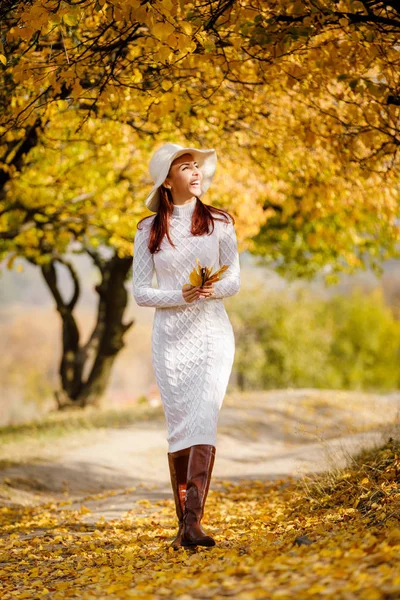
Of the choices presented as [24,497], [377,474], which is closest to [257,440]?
[24,497]

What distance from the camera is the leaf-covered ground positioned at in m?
3.08

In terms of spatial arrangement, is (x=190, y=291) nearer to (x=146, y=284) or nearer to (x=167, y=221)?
(x=146, y=284)

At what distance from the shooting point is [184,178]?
15.5 feet

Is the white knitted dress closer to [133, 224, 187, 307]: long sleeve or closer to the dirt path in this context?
[133, 224, 187, 307]: long sleeve

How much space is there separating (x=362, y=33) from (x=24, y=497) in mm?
5385

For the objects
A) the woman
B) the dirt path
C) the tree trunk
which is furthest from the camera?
the tree trunk

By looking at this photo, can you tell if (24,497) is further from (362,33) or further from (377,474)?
(362,33)

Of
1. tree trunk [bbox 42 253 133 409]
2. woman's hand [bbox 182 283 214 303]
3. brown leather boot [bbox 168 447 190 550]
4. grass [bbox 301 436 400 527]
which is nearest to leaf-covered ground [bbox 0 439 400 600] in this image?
grass [bbox 301 436 400 527]

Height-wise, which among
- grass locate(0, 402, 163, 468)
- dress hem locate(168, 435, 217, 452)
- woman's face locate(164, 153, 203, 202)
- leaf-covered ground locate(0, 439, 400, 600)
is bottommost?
grass locate(0, 402, 163, 468)

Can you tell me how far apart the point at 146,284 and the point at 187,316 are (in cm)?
34

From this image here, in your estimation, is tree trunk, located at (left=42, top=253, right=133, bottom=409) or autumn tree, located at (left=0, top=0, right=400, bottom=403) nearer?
autumn tree, located at (left=0, top=0, right=400, bottom=403)

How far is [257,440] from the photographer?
11.8 metres

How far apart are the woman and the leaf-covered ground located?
1.55ft

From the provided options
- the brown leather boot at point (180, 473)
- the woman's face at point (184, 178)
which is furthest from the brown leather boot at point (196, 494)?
the woman's face at point (184, 178)
